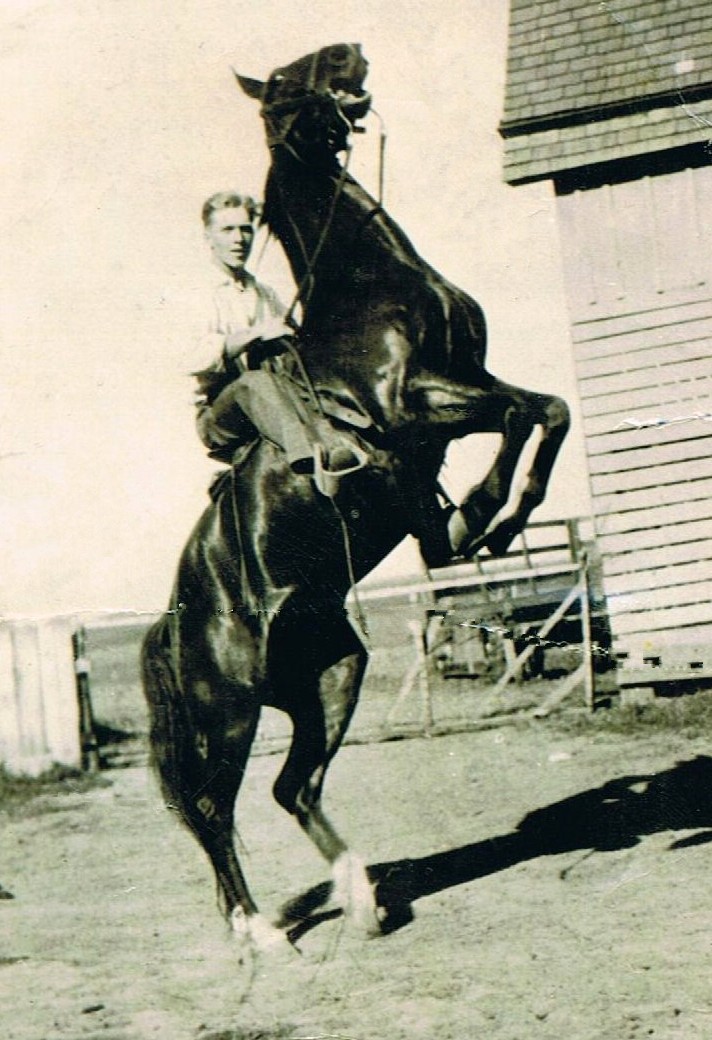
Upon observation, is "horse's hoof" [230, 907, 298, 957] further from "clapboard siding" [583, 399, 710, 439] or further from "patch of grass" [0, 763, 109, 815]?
"clapboard siding" [583, 399, 710, 439]

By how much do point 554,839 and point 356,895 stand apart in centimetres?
111

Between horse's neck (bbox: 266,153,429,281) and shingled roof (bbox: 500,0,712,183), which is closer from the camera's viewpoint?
horse's neck (bbox: 266,153,429,281)

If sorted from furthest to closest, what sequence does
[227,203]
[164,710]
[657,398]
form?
[657,398], [164,710], [227,203]

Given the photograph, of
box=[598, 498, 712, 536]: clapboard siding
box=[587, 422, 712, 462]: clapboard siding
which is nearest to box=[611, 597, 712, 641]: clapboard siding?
box=[598, 498, 712, 536]: clapboard siding

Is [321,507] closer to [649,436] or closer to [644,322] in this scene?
[649,436]

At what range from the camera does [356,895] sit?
11.9ft

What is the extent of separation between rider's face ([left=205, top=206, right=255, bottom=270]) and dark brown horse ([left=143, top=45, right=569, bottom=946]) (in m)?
0.09

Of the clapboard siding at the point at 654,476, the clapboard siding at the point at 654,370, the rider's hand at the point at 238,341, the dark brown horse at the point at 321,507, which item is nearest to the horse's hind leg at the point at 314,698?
the dark brown horse at the point at 321,507

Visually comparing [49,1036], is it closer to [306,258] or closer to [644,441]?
[306,258]

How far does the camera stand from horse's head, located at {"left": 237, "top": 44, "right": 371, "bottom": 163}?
3.57m

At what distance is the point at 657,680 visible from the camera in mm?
6840

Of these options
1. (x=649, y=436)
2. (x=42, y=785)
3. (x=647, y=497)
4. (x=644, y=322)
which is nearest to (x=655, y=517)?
(x=647, y=497)

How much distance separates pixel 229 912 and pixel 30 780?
12.1ft

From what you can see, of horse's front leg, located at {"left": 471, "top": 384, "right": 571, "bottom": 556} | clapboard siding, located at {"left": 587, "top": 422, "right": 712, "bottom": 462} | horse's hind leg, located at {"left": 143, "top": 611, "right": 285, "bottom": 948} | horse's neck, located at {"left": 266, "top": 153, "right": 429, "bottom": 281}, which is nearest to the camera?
horse's front leg, located at {"left": 471, "top": 384, "right": 571, "bottom": 556}
